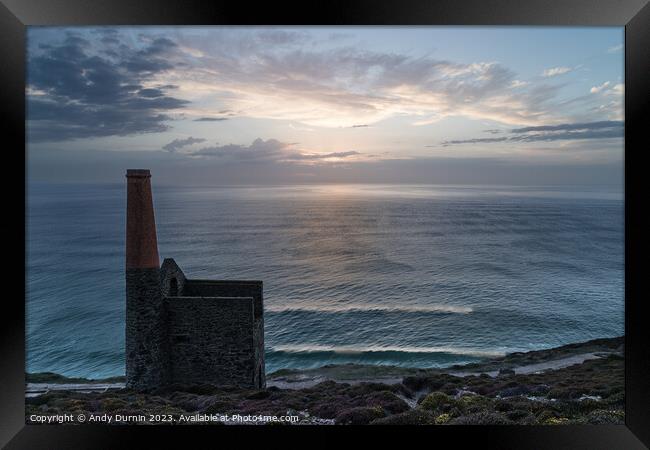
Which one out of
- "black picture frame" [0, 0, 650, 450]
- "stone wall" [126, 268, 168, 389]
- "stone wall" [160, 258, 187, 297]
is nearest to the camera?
"black picture frame" [0, 0, 650, 450]

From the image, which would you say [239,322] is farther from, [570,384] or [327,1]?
[570,384]

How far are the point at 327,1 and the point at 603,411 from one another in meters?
9.61

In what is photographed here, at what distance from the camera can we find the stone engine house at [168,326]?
10.4m

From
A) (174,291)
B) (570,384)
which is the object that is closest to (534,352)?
(570,384)

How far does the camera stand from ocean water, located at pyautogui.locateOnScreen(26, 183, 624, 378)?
22.3 meters

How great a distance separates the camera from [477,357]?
22406mm

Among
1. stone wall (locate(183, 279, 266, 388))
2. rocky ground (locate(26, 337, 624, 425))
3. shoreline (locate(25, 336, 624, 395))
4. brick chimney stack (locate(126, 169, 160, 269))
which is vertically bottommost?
shoreline (locate(25, 336, 624, 395))

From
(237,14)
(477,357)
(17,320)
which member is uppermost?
(237,14)

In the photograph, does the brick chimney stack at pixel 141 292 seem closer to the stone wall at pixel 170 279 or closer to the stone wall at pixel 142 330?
the stone wall at pixel 142 330

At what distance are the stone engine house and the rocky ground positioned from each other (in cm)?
42

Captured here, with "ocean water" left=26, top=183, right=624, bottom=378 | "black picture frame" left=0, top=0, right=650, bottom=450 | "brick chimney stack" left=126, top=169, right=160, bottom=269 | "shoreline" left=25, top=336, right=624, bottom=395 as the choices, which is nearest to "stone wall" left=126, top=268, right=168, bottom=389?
"brick chimney stack" left=126, top=169, right=160, bottom=269

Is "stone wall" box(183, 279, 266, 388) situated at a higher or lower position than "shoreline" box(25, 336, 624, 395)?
higher

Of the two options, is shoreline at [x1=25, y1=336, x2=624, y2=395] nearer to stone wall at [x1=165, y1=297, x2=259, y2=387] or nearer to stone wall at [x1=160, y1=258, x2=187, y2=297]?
stone wall at [x1=165, y1=297, x2=259, y2=387]

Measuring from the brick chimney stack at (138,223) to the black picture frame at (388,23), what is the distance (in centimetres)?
303
